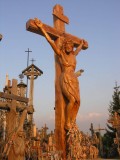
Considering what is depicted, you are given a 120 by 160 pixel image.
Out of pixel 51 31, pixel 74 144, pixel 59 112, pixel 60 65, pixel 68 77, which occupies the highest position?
pixel 51 31

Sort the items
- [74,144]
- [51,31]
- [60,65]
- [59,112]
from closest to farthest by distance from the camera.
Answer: [74,144] < [59,112] < [60,65] < [51,31]

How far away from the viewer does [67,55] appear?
4266mm

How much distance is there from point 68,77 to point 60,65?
0.35m

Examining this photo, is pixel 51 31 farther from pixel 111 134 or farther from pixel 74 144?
pixel 111 134

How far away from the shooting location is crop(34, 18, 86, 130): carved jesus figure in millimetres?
3898

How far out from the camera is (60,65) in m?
4.22

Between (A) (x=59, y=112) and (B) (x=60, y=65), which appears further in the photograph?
(B) (x=60, y=65)

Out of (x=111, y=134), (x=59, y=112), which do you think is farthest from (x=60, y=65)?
(x=111, y=134)

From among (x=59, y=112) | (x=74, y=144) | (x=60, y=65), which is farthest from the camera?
(x=60, y=65)

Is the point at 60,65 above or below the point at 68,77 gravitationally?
above

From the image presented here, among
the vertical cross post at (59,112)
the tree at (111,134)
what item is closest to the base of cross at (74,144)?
the vertical cross post at (59,112)

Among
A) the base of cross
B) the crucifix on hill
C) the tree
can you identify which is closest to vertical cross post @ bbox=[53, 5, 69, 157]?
the crucifix on hill

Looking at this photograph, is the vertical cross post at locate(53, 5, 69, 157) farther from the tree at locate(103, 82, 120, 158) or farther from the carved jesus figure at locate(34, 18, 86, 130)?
the tree at locate(103, 82, 120, 158)

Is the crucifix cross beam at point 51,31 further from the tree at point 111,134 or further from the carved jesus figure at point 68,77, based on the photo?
the tree at point 111,134
